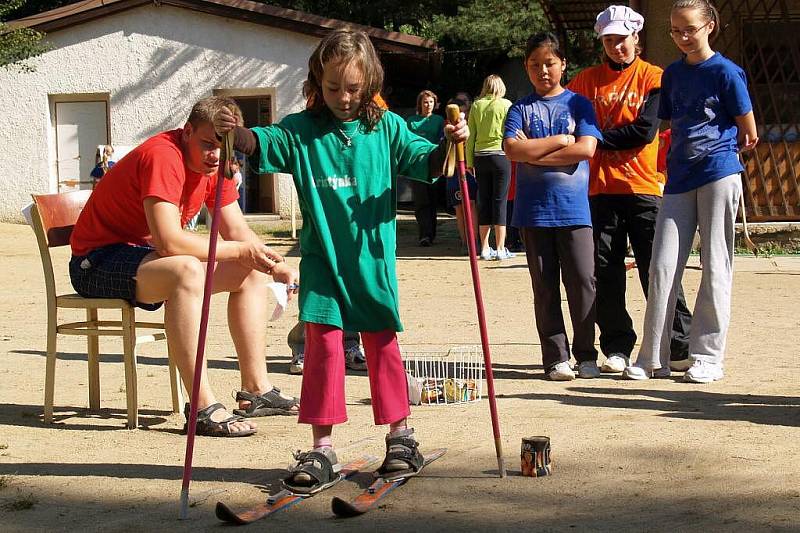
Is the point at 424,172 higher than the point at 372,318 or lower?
higher

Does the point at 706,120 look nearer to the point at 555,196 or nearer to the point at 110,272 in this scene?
the point at 555,196

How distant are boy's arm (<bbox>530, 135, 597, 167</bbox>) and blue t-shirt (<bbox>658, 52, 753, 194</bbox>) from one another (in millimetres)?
467

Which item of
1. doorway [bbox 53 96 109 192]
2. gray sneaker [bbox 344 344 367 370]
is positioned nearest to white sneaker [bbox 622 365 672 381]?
gray sneaker [bbox 344 344 367 370]

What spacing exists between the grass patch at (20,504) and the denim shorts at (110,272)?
1393mm

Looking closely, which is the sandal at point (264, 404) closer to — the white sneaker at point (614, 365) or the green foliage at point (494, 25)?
the white sneaker at point (614, 365)

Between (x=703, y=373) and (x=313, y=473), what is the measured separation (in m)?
2.86

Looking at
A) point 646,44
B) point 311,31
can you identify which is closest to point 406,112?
point 311,31

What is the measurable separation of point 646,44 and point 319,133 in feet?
31.2

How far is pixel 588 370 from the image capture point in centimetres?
686

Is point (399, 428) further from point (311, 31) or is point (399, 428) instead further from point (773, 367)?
point (311, 31)

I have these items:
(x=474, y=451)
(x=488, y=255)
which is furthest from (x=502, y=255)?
(x=474, y=451)

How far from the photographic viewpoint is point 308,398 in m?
4.55

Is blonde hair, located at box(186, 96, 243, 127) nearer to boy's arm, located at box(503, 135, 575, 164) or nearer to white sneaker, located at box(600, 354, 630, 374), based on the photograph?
boy's arm, located at box(503, 135, 575, 164)

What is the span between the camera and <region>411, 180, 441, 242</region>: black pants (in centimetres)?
1565
